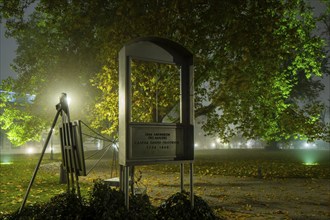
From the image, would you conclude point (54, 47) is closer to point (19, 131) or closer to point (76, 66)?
point (76, 66)

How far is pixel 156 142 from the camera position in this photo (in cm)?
752

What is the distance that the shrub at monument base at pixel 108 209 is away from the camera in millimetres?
6500

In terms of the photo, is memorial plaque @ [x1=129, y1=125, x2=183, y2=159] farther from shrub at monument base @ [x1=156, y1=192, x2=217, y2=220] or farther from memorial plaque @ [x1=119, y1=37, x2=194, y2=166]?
shrub at monument base @ [x1=156, y1=192, x2=217, y2=220]

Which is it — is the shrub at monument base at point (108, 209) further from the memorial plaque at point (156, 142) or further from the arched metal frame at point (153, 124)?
the memorial plaque at point (156, 142)

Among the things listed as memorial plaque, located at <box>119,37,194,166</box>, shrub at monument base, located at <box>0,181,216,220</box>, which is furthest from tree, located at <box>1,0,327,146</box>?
shrub at monument base, located at <box>0,181,216,220</box>

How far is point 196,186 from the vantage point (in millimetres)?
14461

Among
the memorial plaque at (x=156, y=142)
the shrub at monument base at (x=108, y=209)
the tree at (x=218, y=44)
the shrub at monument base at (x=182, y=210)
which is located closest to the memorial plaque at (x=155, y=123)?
the memorial plaque at (x=156, y=142)

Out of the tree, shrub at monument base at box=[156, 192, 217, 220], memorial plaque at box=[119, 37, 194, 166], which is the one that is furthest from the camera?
the tree

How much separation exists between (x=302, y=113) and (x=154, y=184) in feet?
41.1

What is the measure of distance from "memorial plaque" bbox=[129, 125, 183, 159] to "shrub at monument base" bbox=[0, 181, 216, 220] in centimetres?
79

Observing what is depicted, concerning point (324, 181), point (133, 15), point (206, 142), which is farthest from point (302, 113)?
point (206, 142)

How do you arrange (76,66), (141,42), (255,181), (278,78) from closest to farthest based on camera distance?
1. (141,42)
2. (255,181)
3. (278,78)
4. (76,66)

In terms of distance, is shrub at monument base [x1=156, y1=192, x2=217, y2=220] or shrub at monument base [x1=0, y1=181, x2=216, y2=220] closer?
shrub at monument base [x1=0, y1=181, x2=216, y2=220]

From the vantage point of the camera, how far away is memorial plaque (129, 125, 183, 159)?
7262 millimetres
